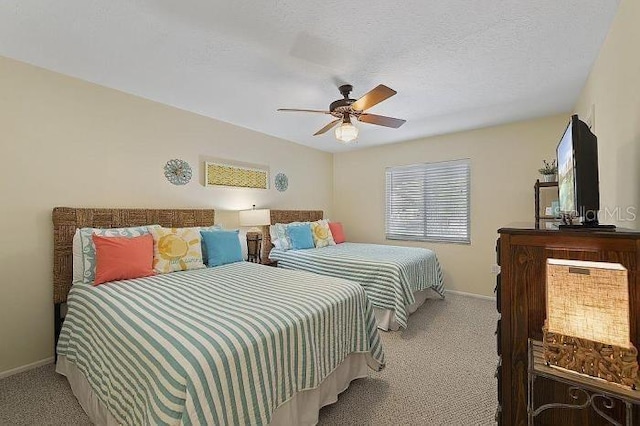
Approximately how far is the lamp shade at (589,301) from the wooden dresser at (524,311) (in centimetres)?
10

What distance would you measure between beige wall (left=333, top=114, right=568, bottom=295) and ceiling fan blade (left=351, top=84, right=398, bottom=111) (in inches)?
99.1

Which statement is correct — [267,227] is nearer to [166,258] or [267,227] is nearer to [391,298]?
[166,258]

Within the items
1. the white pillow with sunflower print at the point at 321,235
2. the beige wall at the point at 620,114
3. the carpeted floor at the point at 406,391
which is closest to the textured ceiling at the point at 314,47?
the beige wall at the point at 620,114

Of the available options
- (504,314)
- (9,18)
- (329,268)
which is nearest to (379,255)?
(329,268)

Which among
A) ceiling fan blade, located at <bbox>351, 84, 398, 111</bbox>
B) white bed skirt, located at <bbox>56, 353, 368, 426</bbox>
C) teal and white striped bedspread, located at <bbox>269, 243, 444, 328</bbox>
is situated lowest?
white bed skirt, located at <bbox>56, 353, 368, 426</bbox>

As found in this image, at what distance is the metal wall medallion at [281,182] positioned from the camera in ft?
14.6

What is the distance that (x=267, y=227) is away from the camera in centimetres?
411

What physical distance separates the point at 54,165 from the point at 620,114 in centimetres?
416

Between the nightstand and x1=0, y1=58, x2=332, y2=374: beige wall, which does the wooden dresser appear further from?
x1=0, y1=58, x2=332, y2=374: beige wall

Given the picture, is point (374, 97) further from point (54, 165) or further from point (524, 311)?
point (54, 165)

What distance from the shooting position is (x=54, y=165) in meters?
2.38

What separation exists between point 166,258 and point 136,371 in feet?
4.93

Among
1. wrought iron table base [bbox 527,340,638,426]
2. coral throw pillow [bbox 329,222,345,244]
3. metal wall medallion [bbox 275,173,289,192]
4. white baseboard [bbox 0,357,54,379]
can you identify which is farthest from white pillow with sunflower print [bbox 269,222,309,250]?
wrought iron table base [bbox 527,340,638,426]

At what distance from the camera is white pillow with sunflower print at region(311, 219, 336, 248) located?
14.0ft
